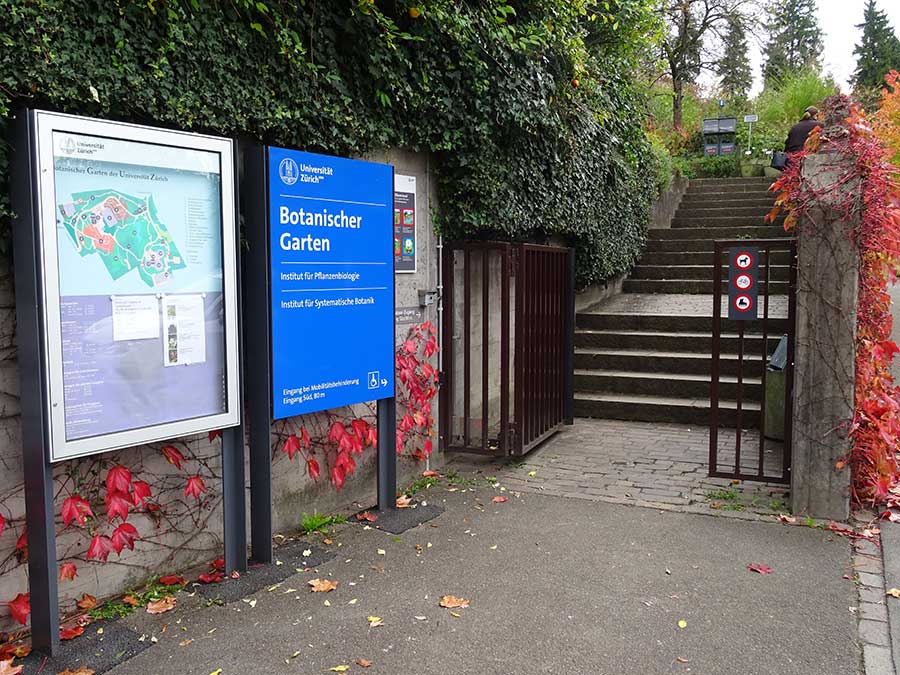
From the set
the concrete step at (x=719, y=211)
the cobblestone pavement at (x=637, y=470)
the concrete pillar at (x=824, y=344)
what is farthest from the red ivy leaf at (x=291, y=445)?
the concrete step at (x=719, y=211)

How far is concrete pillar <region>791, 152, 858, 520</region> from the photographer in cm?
486

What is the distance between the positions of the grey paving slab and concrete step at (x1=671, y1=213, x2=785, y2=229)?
911 cm

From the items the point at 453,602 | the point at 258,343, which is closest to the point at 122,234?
the point at 258,343

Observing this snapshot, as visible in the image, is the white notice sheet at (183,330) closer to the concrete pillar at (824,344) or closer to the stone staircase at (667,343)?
the concrete pillar at (824,344)

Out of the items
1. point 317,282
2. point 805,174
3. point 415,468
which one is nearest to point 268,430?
point 317,282

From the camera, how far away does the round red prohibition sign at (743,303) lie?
559 cm

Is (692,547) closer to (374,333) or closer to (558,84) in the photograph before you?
(374,333)

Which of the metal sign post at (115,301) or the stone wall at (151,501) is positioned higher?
the metal sign post at (115,301)

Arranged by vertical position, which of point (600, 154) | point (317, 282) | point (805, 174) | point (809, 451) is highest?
point (600, 154)

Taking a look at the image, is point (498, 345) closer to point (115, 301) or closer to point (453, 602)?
point (453, 602)

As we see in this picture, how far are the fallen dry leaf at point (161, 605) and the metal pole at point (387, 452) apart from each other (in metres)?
1.73

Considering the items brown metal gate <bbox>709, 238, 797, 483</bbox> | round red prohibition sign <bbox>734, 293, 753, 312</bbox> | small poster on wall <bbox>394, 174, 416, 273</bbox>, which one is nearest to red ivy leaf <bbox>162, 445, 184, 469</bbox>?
small poster on wall <bbox>394, 174, 416, 273</bbox>

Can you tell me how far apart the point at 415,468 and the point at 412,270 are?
5.10ft

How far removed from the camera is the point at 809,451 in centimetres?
504
